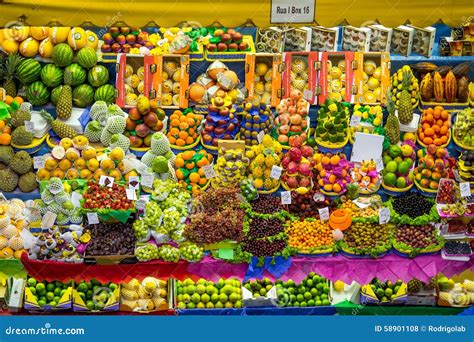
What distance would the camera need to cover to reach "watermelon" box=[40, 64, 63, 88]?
6348 mm

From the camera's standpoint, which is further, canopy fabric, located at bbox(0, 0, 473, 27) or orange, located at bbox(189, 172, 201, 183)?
orange, located at bbox(189, 172, 201, 183)

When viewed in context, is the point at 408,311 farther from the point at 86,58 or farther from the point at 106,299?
the point at 86,58

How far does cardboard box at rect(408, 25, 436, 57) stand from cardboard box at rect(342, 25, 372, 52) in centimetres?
43

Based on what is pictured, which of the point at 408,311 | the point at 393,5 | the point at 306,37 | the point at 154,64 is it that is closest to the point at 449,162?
the point at 408,311

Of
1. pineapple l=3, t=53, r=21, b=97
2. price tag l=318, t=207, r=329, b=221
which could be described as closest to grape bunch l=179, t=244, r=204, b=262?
price tag l=318, t=207, r=329, b=221

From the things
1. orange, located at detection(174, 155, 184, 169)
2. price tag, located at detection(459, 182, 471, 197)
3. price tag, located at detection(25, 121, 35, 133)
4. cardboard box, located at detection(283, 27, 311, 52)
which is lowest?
price tag, located at detection(459, 182, 471, 197)

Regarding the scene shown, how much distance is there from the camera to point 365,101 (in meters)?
6.46

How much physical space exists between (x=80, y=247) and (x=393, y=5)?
9.76ft

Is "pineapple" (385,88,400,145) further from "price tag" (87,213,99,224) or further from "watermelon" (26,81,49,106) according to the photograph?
"watermelon" (26,81,49,106)

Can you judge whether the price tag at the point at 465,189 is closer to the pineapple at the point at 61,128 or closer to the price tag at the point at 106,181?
the price tag at the point at 106,181

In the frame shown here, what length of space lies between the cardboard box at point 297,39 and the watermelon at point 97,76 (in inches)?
64.6

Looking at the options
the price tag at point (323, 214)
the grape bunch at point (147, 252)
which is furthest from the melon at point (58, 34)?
the price tag at point (323, 214)

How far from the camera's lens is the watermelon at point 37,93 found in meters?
6.33

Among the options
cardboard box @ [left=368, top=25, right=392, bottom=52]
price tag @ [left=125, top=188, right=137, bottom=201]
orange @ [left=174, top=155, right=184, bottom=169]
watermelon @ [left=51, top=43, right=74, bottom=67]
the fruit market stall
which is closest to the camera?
the fruit market stall
